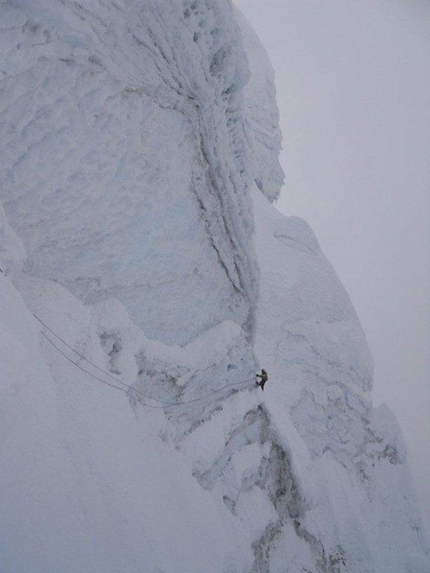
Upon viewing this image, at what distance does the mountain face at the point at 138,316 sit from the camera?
358 centimetres

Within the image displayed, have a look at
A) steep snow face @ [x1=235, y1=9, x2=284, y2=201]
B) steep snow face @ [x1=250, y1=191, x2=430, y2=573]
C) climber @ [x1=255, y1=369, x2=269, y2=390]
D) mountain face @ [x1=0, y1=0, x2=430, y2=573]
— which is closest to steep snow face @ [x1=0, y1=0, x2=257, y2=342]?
mountain face @ [x1=0, y1=0, x2=430, y2=573]

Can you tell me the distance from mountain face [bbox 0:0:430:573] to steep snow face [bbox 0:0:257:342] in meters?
0.02

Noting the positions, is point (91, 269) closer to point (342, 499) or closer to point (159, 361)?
point (159, 361)

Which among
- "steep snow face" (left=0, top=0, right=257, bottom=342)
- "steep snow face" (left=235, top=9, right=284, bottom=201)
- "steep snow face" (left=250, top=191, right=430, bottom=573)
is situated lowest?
"steep snow face" (left=250, top=191, right=430, bottom=573)

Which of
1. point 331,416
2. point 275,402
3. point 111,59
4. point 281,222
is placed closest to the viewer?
point 111,59

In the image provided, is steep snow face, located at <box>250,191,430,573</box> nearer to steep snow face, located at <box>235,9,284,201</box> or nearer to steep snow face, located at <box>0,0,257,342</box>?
steep snow face, located at <box>0,0,257,342</box>

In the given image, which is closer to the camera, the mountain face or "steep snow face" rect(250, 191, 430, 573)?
the mountain face

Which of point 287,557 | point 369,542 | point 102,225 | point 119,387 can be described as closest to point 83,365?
point 119,387

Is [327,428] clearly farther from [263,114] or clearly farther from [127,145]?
[263,114]

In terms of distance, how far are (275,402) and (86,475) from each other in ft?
24.5

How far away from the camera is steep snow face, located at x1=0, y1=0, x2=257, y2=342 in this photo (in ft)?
13.6

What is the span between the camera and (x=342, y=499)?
9.87m

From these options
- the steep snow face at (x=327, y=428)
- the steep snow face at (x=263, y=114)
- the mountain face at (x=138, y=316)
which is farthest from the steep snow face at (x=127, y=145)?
the steep snow face at (x=263, y=114)

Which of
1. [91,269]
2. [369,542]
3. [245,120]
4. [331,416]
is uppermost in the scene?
[245,120]
